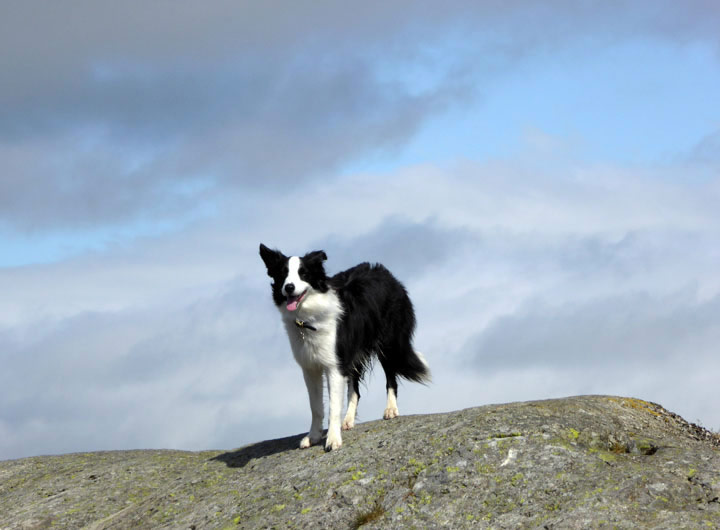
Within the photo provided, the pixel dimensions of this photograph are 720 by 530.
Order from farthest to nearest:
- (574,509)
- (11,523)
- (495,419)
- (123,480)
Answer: (123,480) < (11,523) < (495,419) < (574,509)

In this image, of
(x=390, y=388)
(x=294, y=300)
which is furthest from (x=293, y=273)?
(x=390, y=388)

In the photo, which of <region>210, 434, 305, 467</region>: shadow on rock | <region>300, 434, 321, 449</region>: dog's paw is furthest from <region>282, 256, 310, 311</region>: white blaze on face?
<region>210, 434, 305, 467</region>: shadow on rock

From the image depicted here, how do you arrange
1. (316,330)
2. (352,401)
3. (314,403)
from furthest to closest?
(352,401) → (314,403) → (316,330)

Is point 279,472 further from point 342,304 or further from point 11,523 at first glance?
point 11,523

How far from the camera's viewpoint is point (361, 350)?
12344mm

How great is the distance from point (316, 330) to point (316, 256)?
1.04 metres

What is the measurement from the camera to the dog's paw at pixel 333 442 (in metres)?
10.6

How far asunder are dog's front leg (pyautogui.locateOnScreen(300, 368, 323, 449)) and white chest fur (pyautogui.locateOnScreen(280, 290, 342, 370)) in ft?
0.67

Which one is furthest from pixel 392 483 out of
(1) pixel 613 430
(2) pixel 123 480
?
(2) pixel 123 480

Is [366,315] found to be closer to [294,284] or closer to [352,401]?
[352,401]

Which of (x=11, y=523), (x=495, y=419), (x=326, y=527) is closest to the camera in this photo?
(x=326, y=527)

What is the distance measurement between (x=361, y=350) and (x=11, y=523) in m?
5.61

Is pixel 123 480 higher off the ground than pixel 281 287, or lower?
lower

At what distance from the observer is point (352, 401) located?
12.3m
